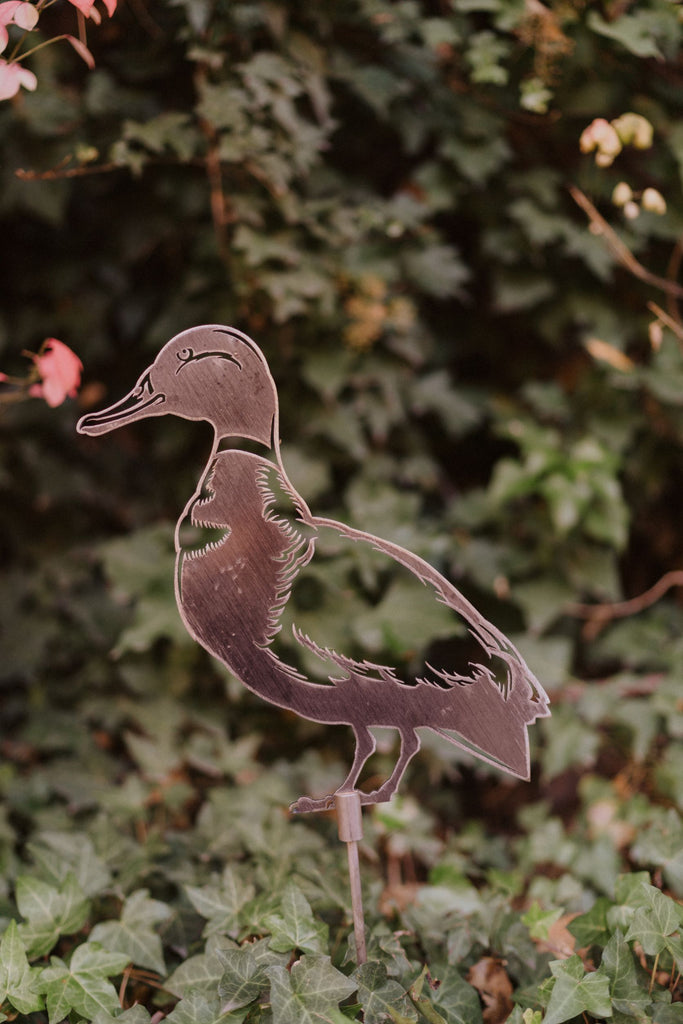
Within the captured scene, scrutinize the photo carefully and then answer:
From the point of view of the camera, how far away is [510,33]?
4.52 feet

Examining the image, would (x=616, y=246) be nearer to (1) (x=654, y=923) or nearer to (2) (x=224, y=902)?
(1) (x=654, y=923)

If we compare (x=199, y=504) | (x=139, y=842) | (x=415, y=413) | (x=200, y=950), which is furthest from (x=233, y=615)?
(x=415, y=413)

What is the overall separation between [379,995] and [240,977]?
0.14 metres

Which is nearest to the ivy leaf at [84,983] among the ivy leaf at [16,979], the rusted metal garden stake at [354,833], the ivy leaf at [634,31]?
the ivy leaf at [16,979]

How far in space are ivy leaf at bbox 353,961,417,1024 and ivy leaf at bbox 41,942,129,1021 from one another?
26 cm

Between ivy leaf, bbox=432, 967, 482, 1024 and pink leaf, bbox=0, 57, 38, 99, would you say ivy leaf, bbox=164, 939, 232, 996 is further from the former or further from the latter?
pink leaf, bbox=0, 57, 38, 99

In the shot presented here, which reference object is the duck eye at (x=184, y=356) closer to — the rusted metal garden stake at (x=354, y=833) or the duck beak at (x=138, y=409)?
the duck beak at (x=138, y=409)

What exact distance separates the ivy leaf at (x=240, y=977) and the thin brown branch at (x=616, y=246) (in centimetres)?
122

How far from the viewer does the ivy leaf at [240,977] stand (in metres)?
0.72

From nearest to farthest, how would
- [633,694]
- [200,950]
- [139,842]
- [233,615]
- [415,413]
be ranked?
[233,615], [200,950], [139,842], [633,694], [415,413]

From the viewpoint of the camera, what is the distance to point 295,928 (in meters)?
0.79

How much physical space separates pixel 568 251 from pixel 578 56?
0.32 m

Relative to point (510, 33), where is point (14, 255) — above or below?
below

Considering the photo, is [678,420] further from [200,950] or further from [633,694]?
[200,950]
